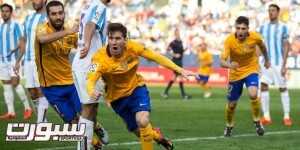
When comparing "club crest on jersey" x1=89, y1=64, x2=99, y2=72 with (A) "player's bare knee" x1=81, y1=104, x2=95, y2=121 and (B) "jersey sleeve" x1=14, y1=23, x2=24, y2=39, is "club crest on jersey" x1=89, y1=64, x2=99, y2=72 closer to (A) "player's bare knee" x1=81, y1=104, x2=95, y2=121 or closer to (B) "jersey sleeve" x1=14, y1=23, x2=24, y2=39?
(A) "player's bare knee" x1=81, y1=104, x2=95, y2=121

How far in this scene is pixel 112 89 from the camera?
32.2ft

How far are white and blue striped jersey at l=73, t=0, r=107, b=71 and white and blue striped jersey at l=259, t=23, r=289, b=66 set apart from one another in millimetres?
7074

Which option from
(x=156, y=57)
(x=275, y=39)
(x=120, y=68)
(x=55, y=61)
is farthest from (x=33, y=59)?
(x=275, y=39)

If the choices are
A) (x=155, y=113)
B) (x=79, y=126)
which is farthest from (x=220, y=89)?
(x=79, y=126)

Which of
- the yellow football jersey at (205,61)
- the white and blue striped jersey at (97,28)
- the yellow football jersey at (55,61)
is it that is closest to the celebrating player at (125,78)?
the white and blue striped jersey at (97,28)

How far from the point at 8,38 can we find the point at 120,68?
8.79 m

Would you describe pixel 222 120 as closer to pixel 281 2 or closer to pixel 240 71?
pixel 240 71

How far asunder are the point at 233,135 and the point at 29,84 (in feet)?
11.9

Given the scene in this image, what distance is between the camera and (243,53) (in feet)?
44.4

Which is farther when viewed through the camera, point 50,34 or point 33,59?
point 33,59

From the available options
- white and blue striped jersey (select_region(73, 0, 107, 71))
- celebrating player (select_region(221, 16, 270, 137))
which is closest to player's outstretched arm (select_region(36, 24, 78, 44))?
white and blue striped jersey (select_region(73, 0, 107, 71))

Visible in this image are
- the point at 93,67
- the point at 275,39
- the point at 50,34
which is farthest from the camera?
the point at 275,39

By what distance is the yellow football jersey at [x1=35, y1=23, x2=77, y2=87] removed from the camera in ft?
35.2

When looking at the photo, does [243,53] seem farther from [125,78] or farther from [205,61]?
[205,61]
